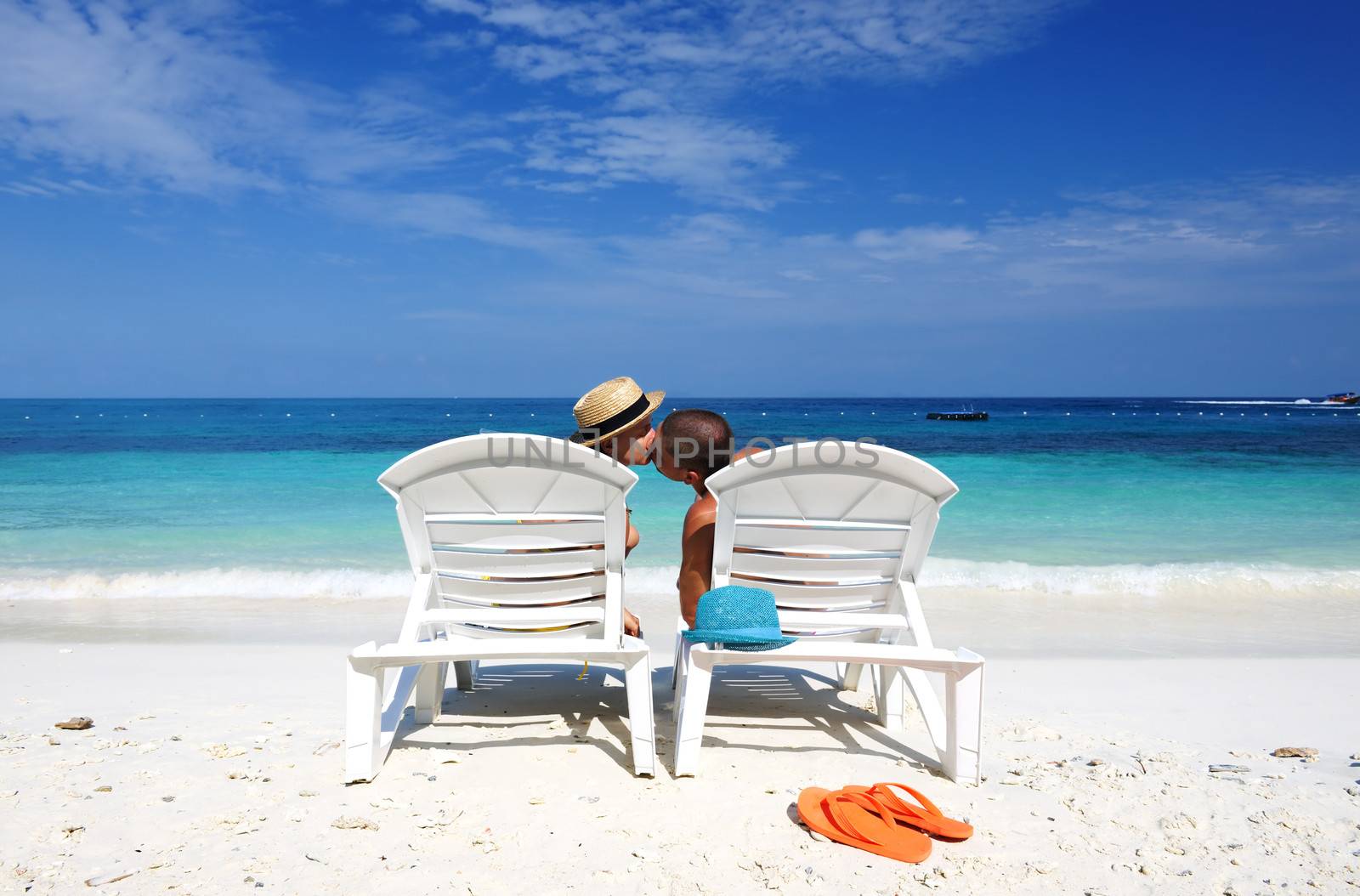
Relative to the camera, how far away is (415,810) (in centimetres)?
286

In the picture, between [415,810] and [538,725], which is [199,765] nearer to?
[415,810]

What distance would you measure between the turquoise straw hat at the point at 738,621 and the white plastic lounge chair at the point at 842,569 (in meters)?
0.04

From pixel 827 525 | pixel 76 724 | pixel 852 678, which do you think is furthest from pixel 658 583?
pixel 76 724

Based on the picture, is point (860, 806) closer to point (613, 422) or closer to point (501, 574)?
point (501, 574)

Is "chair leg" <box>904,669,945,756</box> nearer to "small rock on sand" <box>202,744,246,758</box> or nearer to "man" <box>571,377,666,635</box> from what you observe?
"man" <box>571,377,666,635</box>

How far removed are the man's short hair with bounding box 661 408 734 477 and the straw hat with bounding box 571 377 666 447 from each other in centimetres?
25

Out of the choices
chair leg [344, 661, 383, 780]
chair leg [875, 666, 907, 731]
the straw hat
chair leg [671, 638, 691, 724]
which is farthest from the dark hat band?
chair leg [875, 666, 907, 731]

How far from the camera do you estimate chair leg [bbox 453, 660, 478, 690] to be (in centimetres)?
421

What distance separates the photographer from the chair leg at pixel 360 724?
3.05 m

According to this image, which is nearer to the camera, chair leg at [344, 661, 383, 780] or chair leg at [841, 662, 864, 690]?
chair leg at [344, 661, 383, 780]

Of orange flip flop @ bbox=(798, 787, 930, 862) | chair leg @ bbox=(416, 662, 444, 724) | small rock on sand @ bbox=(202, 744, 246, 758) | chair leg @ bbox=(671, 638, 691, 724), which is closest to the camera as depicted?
orange flip flop @ bbox=(798, 787, 930, 862)

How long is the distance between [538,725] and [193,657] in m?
2.61

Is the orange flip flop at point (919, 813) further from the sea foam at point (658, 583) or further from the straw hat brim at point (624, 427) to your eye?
the sea foam at point (658, 583)

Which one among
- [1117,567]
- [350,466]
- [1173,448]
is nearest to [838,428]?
[1173,448]
